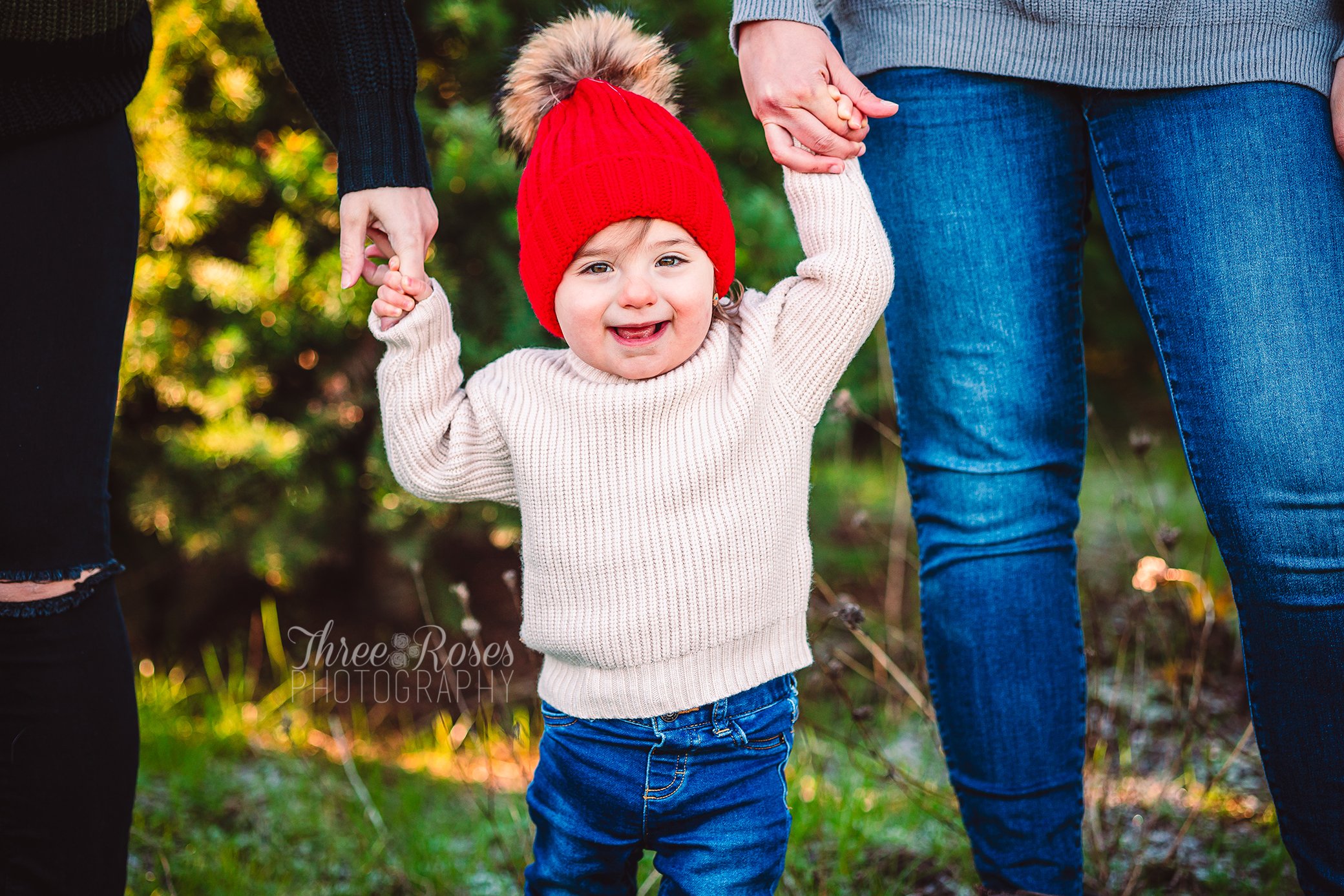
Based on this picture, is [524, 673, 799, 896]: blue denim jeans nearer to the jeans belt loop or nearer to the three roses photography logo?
the jeans belt loop

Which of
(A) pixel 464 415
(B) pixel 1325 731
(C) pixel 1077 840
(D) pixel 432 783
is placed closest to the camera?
(B) pixel 1325 731

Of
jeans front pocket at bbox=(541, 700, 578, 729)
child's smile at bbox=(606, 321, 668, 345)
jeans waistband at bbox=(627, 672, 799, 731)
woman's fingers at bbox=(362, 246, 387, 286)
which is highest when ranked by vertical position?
woman's fingers at bbox=(362, 246, 387, 286)

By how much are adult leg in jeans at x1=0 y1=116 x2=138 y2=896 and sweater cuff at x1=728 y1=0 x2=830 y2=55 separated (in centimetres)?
84

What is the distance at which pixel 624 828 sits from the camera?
57.0 inches

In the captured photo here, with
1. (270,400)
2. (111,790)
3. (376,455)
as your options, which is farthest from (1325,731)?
(270,400)

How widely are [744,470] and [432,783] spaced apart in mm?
1478

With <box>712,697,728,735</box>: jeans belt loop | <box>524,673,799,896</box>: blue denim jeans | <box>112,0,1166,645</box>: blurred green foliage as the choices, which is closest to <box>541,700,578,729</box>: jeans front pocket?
<box>524,673,799,896</box>: blue denim jeans

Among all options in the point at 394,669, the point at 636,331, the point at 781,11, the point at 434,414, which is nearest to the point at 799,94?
the point at 781,11

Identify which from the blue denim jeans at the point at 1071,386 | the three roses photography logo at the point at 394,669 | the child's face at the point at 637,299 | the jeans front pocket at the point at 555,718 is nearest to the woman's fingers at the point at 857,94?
the blue denim jeans at the point at 1071,386

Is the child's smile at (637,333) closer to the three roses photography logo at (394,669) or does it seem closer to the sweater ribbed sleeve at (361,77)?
the sweater ribbed sleeve at (361,77)

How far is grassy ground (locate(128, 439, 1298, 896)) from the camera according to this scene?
6.72 feet

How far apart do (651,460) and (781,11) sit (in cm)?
59

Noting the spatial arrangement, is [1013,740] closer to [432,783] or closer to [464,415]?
[464,415]

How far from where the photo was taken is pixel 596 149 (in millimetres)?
1422
